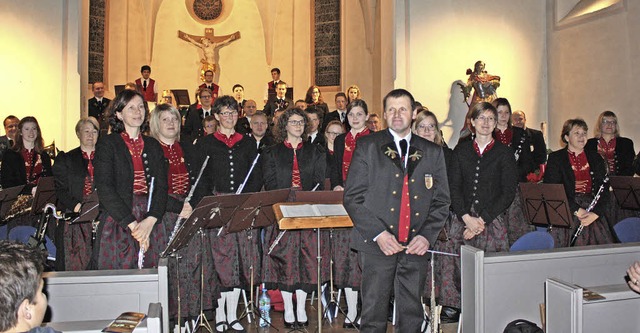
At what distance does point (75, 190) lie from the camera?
5.78 meters

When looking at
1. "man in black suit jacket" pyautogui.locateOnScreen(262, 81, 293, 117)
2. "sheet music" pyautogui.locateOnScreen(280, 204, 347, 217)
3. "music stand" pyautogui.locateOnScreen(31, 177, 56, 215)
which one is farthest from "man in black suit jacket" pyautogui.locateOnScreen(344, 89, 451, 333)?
"man in black suit jacket" pyautogui.locateOnScreen(262, 81, 293, 117)

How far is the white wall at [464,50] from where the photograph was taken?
1226 centimetres

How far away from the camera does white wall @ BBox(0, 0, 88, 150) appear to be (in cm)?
1062

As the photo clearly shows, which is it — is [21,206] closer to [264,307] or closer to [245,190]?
[245,190]

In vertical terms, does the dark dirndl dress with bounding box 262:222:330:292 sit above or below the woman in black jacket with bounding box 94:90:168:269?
below

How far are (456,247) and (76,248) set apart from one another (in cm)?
353

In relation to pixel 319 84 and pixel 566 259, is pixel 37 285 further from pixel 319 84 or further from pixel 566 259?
pixel 319 84

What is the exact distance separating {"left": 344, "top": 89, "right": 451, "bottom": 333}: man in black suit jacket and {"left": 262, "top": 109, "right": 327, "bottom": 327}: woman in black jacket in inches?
67.2

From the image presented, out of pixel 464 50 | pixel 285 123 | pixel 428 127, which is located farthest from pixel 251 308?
pixel 464 50

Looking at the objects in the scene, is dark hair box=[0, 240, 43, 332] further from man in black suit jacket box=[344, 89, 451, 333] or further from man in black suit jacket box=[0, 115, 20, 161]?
man in black suit jacket box=[0, 115, 20, 161]

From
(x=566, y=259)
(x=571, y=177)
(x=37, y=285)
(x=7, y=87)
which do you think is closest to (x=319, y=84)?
(x=7, y=87)

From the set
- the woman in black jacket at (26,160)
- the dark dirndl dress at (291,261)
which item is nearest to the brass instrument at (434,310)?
the dark dirndl dress at (291,261)

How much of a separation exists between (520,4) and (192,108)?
22.8 feet

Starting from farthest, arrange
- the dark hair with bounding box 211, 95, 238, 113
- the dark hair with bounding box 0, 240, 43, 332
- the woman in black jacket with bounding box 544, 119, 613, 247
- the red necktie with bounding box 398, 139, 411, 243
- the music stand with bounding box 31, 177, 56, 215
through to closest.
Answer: the woman in black jacket with bounding box 544, 119, 613, 247 < the music stand with bounding box 31, 177, 56, 215 < the dark hair with bounding box 211, 95, 238, 113 < the red necktie with bounding box 398, 139, 411, 243 < the dark hair with bounding box 0, 240, 43, 332
